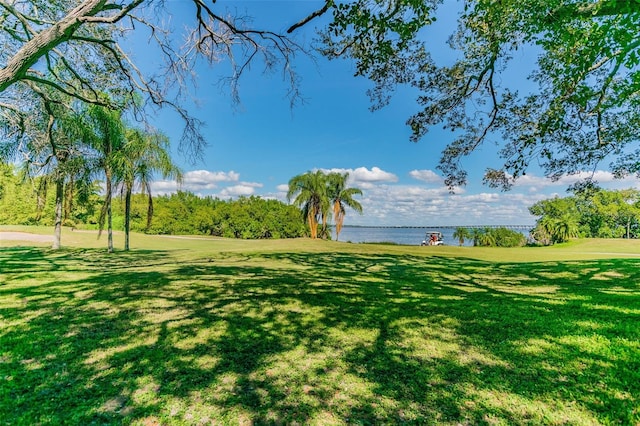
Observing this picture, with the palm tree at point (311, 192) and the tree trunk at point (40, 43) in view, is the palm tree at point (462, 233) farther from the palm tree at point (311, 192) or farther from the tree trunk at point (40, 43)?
the tree trunk at point (40, 43)

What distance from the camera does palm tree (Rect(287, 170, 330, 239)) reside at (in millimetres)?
29531

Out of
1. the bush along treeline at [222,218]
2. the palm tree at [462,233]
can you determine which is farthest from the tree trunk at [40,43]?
the palm tree at [462,233]

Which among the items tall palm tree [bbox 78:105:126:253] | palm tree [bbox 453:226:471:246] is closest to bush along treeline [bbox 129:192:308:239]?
palm tree [bbox 453:226:471:246]

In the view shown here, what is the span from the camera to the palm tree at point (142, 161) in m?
13.1

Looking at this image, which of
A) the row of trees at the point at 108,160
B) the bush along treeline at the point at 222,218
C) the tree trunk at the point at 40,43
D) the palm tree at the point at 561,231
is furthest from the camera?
the bush along treeline at the point at 222,218

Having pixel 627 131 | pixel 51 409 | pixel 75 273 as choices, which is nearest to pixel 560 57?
pixel 627 131

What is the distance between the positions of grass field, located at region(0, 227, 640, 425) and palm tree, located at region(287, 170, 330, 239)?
23.2 meters

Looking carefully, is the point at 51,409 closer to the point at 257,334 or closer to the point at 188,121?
the point at 257,334

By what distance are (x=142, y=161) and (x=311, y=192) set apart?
57.6 feet

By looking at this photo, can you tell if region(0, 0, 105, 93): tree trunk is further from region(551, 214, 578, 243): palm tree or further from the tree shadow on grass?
region(551, 214, 578, 243): palm tree

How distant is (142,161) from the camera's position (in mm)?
13492

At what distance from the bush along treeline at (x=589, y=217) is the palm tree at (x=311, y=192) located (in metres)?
25.1

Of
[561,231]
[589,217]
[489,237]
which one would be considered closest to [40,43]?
[489,237]

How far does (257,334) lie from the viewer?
4.01 meters
